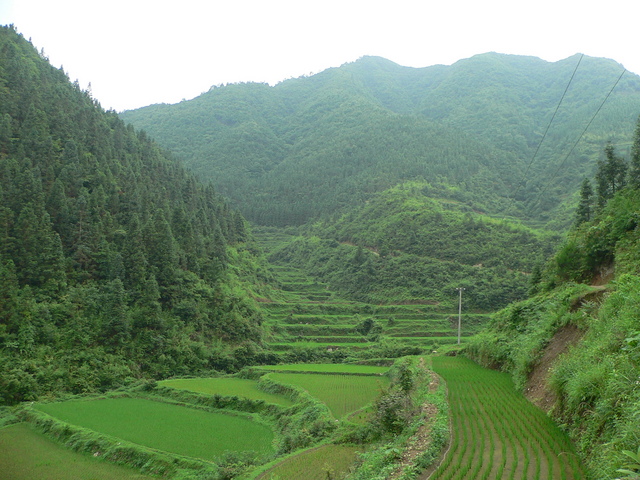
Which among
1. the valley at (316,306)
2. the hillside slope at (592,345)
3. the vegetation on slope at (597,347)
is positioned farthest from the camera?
the valley at (316,306)

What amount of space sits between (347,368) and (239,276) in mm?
28875

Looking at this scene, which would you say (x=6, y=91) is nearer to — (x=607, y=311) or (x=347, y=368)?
(x=347, y=368)

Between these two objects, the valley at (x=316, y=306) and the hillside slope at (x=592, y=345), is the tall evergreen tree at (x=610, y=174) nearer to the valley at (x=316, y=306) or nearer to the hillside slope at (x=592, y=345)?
the valley at (x=316, y=306)

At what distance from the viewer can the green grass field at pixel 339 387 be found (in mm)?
25578

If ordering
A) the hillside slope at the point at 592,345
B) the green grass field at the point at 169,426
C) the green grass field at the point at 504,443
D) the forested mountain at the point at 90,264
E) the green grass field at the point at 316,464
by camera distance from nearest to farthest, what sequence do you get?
the hillside slope at the point at 592,345 < the green grass field at the point at 504,443 < the green grass field at the point at 316,464 < the green grass field at the point at 169,426 < the forested mountain at the point at 90,264

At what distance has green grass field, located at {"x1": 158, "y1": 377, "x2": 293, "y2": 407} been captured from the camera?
30538 mm

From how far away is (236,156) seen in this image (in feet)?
476

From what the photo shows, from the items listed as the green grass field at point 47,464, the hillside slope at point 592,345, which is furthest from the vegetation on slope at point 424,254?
the green grass field at point 47,464

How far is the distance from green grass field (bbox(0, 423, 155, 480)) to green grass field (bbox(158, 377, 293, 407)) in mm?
10237

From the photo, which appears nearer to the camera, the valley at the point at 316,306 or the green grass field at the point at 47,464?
the valley at the point at 316,306

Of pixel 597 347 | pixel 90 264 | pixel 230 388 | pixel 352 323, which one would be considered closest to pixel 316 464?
pixel 597 347

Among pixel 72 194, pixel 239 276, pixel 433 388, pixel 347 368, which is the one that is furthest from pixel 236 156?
pixel 433 388

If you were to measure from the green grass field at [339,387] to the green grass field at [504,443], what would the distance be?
695 cm

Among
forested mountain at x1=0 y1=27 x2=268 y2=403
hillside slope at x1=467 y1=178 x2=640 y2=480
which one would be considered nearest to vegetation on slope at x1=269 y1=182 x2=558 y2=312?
forested mountain at x1=0 y1=27 x2=268 y2=403
